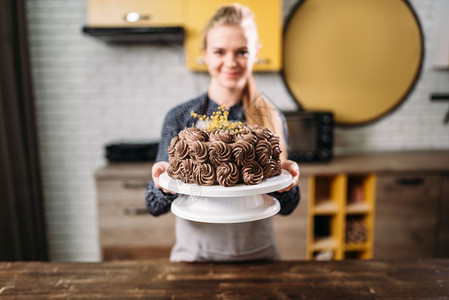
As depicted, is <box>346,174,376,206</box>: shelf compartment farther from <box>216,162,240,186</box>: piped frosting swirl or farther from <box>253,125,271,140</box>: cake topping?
<box>216,162,240,186</box>: piped frosting swirl

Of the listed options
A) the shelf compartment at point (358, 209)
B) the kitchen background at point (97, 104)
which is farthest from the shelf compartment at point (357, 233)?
the kitchen background at point (97, 104)

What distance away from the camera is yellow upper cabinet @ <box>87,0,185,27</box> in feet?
7.97

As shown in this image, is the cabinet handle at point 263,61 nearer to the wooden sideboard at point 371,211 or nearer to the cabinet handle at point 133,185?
the wooden sideboard at point 371,211

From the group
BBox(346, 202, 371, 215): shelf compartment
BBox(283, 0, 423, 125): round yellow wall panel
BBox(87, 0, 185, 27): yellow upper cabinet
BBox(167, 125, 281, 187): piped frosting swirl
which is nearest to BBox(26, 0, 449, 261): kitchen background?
BBox(283, 0, 423, 125): round yellow wall panel

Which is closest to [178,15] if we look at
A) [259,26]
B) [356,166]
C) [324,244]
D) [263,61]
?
[259,26]

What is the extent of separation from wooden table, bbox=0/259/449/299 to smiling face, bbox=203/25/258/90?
68 centimetres

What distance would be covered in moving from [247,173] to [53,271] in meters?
0.80

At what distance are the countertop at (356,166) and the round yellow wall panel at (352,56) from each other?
0.46 meters

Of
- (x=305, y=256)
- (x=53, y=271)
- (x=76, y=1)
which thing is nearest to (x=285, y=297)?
(x=53, y=271)

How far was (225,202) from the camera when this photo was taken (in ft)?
3.40

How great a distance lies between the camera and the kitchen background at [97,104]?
287 centimetres

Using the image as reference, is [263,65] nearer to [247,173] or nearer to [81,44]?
[81,44]

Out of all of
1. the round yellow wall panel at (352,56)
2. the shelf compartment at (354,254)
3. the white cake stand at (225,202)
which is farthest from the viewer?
the round yellow wall panel at (352,56)

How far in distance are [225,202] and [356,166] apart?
1741mm
